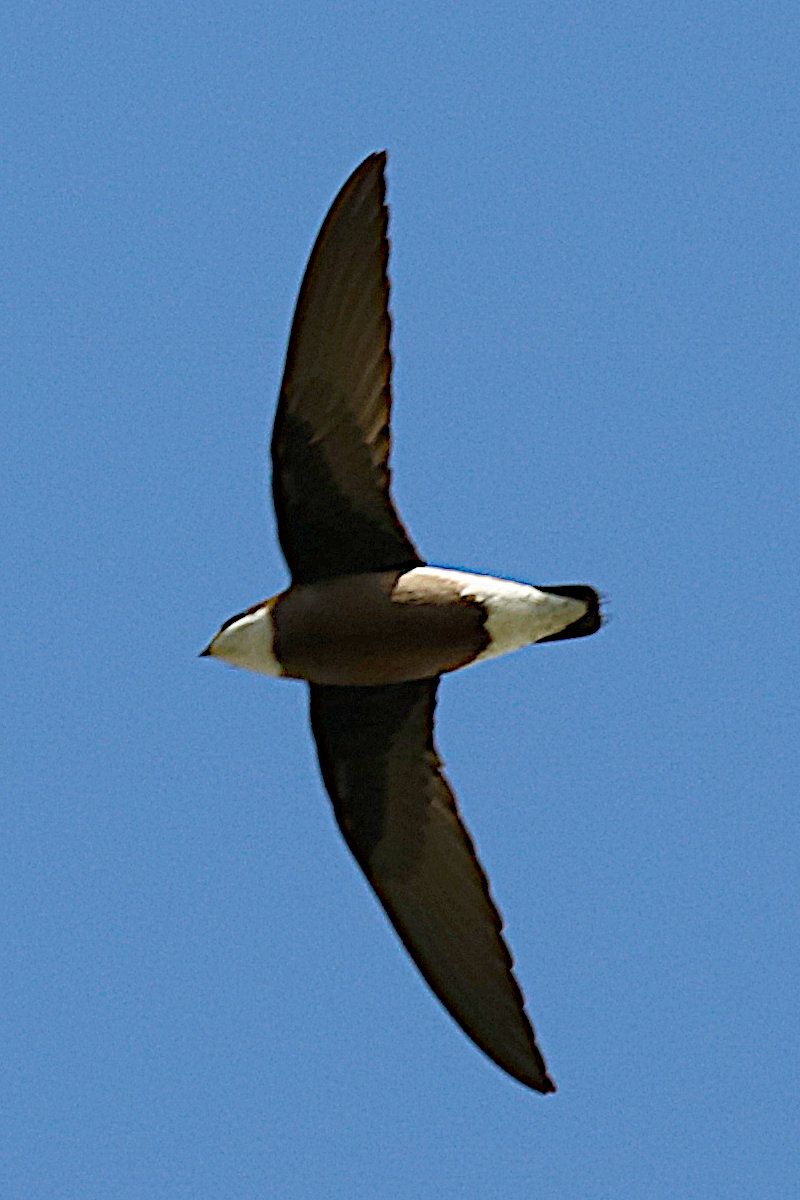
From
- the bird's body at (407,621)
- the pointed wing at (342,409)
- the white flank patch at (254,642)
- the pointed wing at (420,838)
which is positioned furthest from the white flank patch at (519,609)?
the white flank patch at (254,642)

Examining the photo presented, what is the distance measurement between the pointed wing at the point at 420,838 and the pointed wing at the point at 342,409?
571 mm

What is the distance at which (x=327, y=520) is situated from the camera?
9.52 m

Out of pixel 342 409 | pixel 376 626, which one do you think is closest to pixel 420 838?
pixel 376 626

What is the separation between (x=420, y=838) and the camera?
389 inches

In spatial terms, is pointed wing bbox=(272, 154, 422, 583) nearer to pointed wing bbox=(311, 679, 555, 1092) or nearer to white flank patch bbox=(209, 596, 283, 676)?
white flank patch bbox=(209, 596, 283, 676)

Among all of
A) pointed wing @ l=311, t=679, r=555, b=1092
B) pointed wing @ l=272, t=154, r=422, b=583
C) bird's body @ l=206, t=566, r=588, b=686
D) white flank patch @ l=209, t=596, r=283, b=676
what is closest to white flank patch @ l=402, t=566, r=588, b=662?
bird's body @ l=206, t=566, r=588, b=686

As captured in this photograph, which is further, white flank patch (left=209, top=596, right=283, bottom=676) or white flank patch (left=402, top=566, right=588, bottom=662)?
white flank patch (left=209, top=596, right=283, bottom=676)

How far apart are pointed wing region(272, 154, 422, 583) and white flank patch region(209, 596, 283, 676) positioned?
7.6 inches

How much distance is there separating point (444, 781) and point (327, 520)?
1087 millimetres

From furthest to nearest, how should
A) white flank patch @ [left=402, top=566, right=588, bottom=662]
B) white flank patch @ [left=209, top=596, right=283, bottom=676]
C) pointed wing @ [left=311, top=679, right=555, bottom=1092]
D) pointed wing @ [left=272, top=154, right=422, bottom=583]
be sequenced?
pointed wing @ [left=311, top=679, right=555, bottom=1092] → white flank patch @ [left=209, top=596, right=283, bottom=676] → white flank patch @ [left=402, top=566, right=588, bottom=662] → pointed wing @ [left=272, top=154, right=422, bottom=583]

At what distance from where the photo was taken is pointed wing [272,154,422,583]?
9234 millimetres

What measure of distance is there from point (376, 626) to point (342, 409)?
760mm

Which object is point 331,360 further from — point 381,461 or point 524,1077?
point 524,1077

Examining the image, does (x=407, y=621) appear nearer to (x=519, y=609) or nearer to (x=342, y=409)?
(x=519, y=609)
